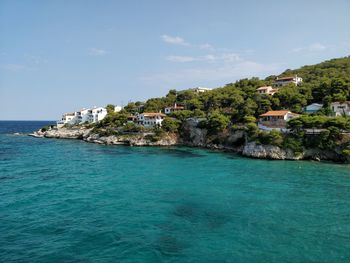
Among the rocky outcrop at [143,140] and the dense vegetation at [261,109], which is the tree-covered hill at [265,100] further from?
the rocky outcrop at [143,140]

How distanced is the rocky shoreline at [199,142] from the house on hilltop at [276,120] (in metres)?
4.37

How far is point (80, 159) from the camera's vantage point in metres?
41.9

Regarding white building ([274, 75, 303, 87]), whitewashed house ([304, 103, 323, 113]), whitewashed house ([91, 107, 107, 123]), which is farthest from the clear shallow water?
whitewashed house ([91, 107, 107, 123])

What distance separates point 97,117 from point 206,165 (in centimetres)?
6546

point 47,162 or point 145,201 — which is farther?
point 47,162

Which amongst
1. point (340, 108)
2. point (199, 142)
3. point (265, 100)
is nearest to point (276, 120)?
point (265, 100)

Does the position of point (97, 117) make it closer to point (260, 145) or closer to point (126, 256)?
point (260, 145)

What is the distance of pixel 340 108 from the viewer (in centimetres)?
4959

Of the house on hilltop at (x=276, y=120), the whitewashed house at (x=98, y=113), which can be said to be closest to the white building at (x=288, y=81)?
the house on hilltop at (x=276, y=120)

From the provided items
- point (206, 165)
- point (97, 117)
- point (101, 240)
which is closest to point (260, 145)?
point (206, 165)

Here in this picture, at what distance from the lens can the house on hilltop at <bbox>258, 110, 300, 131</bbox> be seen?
147 ft

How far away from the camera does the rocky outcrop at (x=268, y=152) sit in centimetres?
4006

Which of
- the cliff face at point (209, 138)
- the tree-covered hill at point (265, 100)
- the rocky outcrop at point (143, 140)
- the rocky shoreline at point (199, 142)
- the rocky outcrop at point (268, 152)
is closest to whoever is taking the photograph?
the rocky shoreline at point (199, 142)

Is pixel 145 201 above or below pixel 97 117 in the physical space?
below
